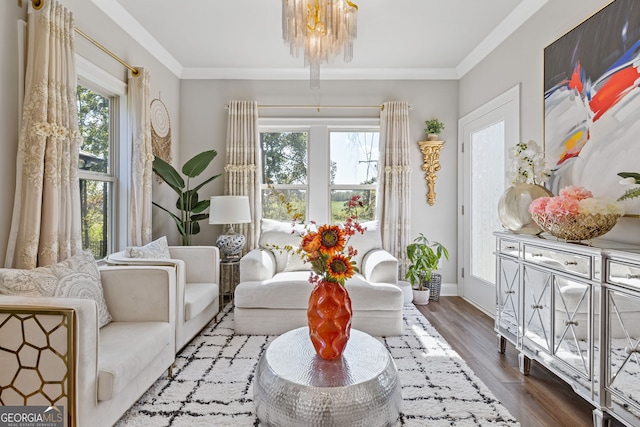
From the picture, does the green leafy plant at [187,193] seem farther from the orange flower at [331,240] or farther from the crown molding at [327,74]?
the orange flower at [331,240]

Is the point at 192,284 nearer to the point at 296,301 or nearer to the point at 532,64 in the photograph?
the point at 296,301

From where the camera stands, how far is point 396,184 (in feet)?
13.2

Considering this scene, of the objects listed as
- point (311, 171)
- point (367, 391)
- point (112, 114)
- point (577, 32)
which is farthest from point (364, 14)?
point (367, 391)

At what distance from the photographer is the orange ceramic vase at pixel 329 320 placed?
5.37ft

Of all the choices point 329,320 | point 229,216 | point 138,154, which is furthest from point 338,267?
point 138,154

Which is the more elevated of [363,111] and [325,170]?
[363,111]

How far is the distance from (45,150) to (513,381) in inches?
126

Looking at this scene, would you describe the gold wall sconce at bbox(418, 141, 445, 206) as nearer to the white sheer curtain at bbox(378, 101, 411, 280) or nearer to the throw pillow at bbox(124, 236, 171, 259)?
the white sheer curtain at bbox(378, 101, 411, 280)

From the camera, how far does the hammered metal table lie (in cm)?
140

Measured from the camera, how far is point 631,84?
1.87m

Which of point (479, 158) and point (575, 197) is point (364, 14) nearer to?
point (479, 158)

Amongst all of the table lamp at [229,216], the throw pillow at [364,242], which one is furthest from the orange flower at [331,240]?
the table lamp at [229,216]

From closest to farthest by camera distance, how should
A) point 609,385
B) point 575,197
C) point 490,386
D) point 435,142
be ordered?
point 609,385 → point 575,197 → point 490,386 → point 435,142

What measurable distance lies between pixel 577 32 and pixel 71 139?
3382 mm
